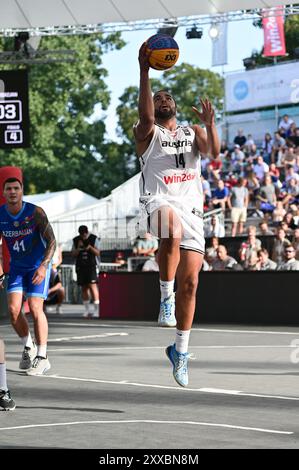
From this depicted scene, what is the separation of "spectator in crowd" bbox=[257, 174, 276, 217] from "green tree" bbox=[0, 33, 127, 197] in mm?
23360

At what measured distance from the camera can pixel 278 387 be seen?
10.3 m

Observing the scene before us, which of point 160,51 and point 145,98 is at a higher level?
point 160,51

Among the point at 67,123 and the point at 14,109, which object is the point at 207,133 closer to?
the point at 14,109

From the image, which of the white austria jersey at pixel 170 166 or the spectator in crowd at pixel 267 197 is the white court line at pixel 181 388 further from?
the spectator in crowd at pixel 267 197

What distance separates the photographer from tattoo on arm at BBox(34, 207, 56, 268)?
11148mm

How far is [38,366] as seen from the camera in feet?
38.6

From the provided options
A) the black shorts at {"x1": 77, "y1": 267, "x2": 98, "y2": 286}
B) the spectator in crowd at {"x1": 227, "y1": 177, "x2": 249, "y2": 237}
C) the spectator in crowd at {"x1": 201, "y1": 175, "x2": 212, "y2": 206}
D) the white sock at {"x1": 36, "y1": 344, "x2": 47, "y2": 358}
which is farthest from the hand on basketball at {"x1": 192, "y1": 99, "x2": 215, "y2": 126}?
the spectator in crowd at {"x1": 201, "y1": 175, "x2": 212, "y2": 206}

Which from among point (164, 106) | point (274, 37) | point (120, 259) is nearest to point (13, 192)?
point (164, 106)

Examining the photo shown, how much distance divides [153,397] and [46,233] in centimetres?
242

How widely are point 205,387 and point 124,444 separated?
3.29m

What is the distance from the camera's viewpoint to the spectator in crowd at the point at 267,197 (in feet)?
90.4

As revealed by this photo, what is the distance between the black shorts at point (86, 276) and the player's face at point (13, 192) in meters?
12.0

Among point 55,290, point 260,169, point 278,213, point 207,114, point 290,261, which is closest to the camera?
point 207,114
